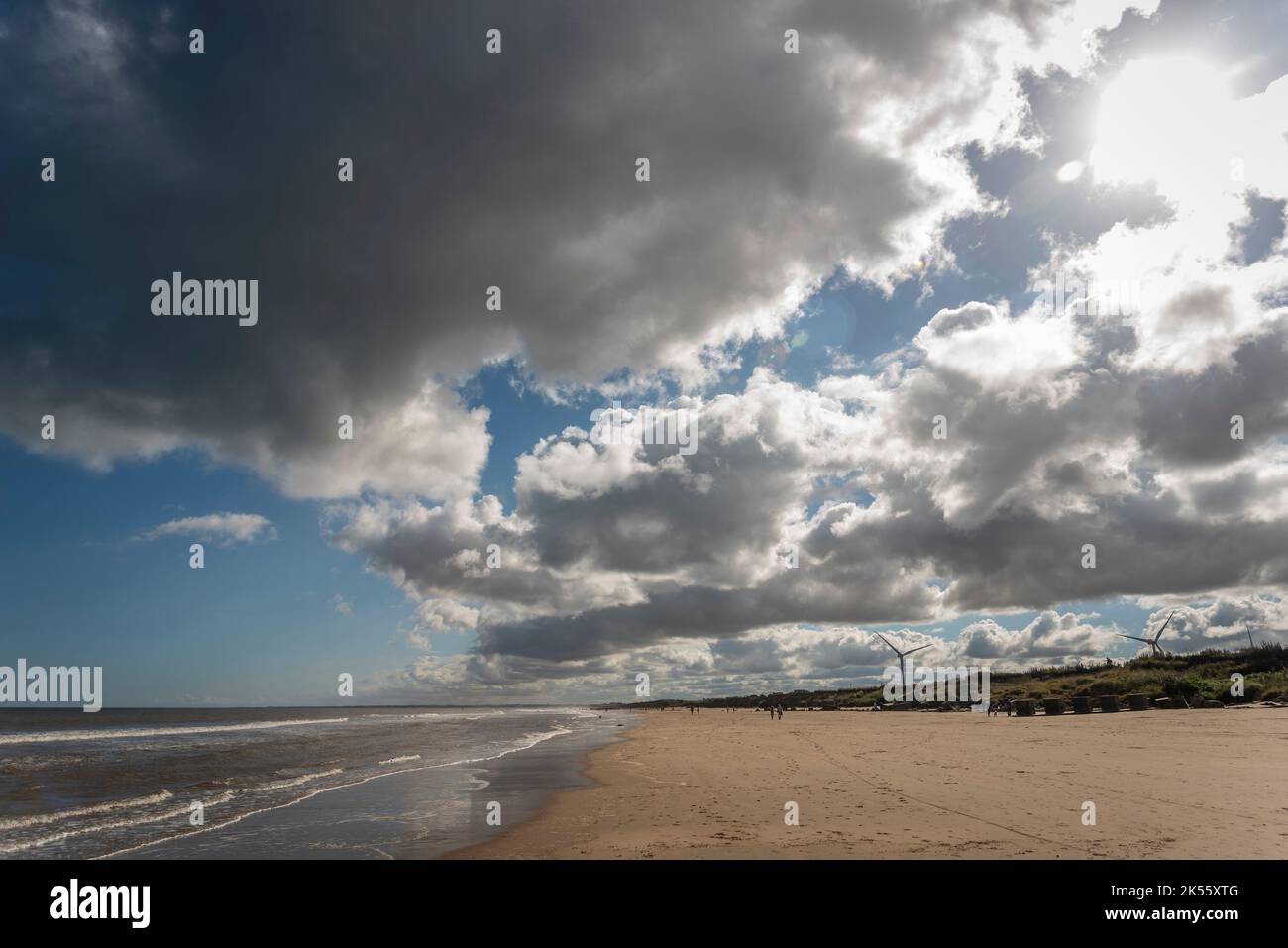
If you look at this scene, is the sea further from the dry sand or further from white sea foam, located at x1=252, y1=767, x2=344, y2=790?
the dry sand

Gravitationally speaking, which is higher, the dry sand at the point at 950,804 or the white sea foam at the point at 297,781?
the dry sand at the point at 950,804

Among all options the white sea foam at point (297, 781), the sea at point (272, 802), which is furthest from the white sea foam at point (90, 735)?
the white sea foam at point (297, 781)

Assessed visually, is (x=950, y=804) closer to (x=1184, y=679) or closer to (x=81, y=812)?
(x=81, y=812)

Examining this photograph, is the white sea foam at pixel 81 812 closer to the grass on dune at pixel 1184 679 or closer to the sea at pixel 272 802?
the sea at pixel 272 802

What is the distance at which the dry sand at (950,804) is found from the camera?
40.1 feet

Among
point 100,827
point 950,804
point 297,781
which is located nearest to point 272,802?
point 100,827

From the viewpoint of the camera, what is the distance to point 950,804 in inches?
647

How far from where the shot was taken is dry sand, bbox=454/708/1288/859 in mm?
12234

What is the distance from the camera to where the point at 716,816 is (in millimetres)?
16562

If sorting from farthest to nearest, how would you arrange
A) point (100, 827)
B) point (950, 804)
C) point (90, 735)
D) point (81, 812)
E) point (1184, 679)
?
point (90, 735), point (1184, 679), point (81, 812), point (100, 827), point (950, 804)

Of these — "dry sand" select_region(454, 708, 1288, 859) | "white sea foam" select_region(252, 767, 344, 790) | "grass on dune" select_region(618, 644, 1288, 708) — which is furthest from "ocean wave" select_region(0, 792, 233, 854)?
"grass on dune" select_region(618, 644, 1288, 708)
